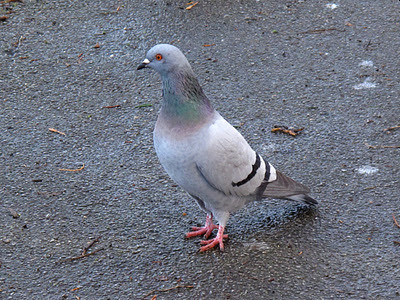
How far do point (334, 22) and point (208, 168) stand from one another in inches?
130

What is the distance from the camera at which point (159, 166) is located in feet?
14.0

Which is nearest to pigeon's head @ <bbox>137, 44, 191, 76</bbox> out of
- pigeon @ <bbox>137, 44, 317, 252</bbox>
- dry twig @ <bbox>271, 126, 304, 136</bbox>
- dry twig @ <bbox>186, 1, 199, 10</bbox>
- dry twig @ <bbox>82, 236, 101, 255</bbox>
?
pigeon @ <bbox>137, 44, 317, 252</bbox>

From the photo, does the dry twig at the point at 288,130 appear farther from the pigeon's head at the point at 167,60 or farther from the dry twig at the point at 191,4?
the dry twig at the point at 191,4

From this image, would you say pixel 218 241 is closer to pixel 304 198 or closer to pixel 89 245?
pixel 304 198

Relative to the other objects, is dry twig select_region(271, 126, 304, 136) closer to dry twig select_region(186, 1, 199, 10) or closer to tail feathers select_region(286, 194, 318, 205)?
tail feathers select_region(286, 194, 318, 205)

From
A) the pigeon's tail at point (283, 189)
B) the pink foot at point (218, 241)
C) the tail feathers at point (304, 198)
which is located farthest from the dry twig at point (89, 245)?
the tail feathers at point (304, 198)

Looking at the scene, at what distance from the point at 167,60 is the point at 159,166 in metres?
1.27

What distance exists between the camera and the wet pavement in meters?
3.34

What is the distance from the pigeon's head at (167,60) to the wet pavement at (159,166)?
1099 mm

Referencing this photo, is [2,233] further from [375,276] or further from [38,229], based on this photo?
[375,276]

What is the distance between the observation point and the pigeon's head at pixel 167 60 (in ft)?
10.4

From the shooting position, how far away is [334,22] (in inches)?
230

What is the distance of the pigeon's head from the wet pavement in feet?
3.61

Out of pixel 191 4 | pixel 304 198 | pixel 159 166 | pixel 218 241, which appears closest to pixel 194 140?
pixel 218 241
